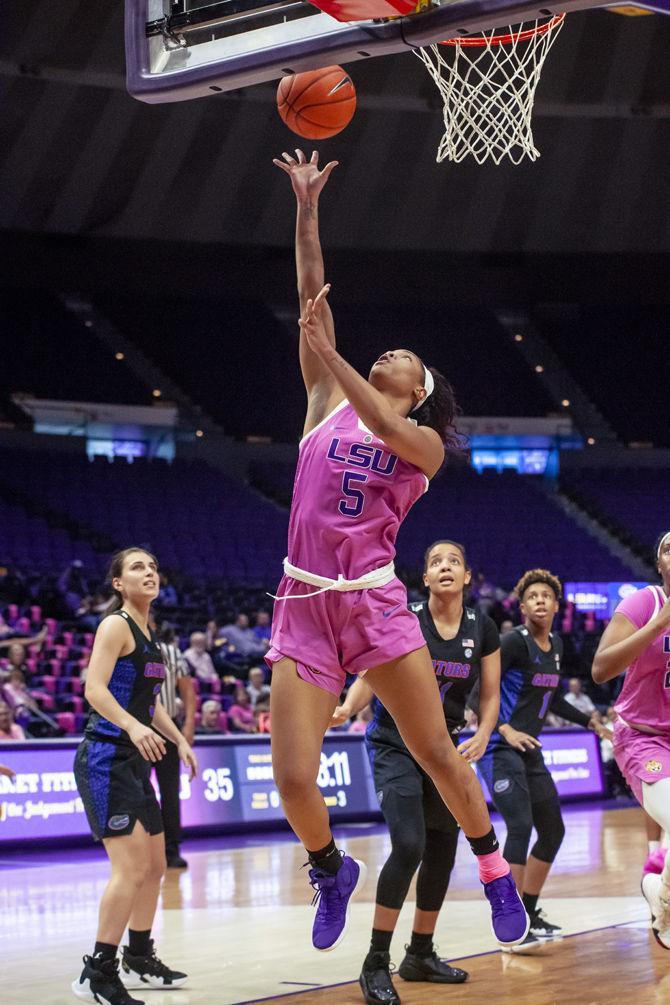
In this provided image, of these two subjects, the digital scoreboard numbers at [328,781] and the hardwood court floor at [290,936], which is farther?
the digital scoreboard numbers at [328,781]

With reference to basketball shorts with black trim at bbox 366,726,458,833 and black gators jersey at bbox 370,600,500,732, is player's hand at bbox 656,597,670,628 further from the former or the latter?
basketball shorts with black trim at bbox 366,726,458,833

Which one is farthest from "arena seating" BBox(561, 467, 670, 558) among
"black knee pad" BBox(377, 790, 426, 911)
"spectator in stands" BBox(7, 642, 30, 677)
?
"black knee pad" BBox(377, 790, 426, 911)

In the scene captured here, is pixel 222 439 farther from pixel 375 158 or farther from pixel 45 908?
pixel 45 908

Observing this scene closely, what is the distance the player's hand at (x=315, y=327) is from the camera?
419 centimetres

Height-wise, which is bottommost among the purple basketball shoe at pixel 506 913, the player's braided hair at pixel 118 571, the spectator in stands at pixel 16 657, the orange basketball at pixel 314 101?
the purple basketball shoe at pixel 506 913

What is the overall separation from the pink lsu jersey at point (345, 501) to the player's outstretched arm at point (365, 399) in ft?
0.38

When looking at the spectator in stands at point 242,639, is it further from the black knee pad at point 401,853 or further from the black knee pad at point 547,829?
the black knee pad at point 401,853

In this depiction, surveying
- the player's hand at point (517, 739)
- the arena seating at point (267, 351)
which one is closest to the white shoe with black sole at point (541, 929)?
the player's hand at point (517, 739)

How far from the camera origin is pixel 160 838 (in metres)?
5.77

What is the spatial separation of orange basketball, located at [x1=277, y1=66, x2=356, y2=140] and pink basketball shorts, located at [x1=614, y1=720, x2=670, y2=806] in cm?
299

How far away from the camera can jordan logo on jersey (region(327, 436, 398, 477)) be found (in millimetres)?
4457

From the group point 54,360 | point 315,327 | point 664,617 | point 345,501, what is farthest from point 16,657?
point 54,360

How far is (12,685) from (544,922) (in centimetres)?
765

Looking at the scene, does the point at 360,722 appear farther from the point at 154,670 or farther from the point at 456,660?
the point at 154,670
